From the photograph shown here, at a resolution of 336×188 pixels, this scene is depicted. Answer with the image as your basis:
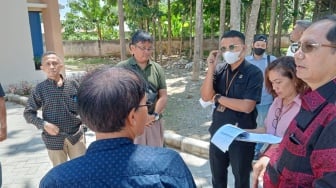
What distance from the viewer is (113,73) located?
1150mm

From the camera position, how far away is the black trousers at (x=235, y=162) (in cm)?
250

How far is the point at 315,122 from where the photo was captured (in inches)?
47.8

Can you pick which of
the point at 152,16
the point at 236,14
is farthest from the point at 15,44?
the point at 236,14

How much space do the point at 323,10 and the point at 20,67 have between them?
47.7ft

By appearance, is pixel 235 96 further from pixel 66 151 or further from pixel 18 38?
pixel 18 38

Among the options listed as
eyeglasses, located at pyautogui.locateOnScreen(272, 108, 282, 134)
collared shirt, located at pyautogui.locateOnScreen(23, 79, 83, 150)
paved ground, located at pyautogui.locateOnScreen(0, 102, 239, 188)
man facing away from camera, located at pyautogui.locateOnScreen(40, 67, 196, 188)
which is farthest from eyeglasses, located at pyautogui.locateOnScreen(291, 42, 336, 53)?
paved ground, located at pyautogui.locateOnScreen(0, 102, 239, 188)

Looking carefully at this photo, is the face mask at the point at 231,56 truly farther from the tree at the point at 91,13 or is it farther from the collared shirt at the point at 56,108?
the tree at the point at 91,13

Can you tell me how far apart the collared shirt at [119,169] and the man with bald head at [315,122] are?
0.50 metres

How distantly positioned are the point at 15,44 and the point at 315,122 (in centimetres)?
1033

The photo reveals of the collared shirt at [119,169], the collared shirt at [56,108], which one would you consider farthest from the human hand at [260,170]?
the collared shirt at [56,108]

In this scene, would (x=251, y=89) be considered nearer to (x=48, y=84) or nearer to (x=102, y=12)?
(x=48, y=84)

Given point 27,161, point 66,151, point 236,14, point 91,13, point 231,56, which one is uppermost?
point 91,13

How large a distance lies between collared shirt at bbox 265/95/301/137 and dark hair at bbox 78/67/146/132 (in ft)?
4.39

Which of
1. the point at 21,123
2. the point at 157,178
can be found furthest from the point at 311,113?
the point at 21,123
